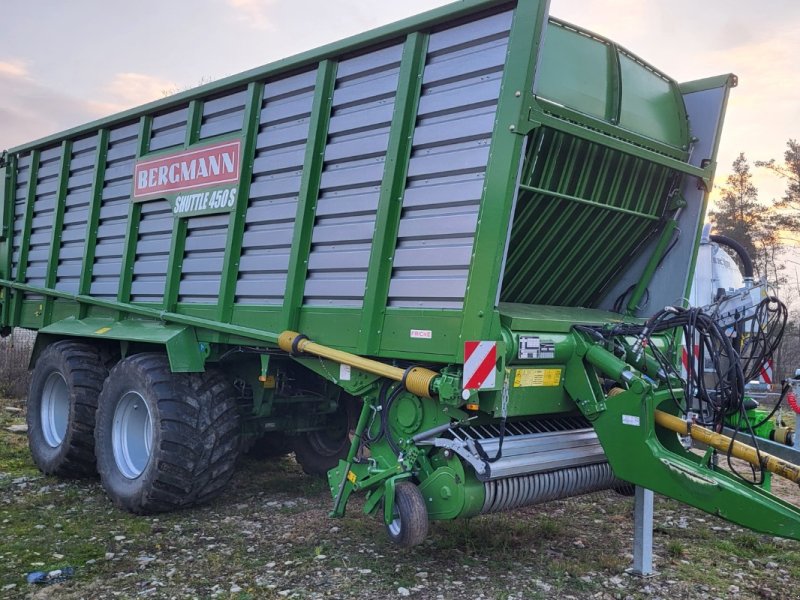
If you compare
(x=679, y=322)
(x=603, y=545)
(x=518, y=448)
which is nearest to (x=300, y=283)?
(x=518, y=448)

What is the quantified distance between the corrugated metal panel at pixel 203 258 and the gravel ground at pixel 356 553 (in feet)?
5.34

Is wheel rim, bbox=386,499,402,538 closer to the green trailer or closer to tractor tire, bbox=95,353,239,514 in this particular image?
the green trailer

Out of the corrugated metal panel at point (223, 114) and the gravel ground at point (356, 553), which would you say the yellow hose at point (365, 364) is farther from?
the corrugated metal panel at point (223, 114)

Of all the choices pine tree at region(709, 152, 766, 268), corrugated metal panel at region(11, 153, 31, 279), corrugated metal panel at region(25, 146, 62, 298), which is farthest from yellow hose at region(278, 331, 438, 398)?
pine tree at region(709, 152, 766, 268)

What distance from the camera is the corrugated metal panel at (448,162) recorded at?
3.78 m

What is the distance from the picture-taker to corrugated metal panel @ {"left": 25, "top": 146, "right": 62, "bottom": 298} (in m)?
7.21

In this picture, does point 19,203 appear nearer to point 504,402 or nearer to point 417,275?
point 417,275

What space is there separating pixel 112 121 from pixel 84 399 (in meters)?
2.43

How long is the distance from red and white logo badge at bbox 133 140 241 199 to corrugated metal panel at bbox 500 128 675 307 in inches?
83.4

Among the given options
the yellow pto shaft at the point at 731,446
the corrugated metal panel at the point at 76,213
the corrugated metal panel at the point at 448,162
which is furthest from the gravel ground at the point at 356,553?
the corrugated metal panel at the point at 76,213

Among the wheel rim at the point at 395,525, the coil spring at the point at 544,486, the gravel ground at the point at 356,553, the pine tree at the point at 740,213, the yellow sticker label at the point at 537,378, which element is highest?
the pine tree at the point at 740,213

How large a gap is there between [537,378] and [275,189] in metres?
2.17

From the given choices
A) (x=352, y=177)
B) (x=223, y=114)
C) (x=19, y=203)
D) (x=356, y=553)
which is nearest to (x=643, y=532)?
(x=356, y=553)

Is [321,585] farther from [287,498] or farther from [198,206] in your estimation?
[198,206]
